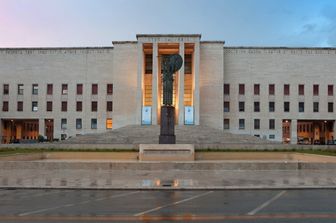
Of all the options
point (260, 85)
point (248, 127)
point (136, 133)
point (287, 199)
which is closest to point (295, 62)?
point (260, 85)

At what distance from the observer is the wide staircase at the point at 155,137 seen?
47.6m

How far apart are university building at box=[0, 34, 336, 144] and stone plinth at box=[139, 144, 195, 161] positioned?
38.4m

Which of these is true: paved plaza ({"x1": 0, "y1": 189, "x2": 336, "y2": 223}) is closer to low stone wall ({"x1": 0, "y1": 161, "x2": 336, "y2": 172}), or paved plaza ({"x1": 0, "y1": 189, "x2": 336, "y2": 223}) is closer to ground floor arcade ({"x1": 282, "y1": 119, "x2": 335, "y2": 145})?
low stone wall ({"x1": 0, "y1": 161, "x2": 336, "y2": 172})

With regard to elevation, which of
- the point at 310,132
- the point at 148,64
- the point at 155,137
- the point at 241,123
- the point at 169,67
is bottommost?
the point at 155,137

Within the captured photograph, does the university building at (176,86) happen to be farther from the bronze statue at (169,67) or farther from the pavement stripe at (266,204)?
the pavement stripe at (266,204)

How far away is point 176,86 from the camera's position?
67562 mm

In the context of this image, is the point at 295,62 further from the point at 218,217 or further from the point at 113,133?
the point at 218,217

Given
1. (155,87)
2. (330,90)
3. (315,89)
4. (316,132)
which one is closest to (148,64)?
(155,87)

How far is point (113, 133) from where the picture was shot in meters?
54.1

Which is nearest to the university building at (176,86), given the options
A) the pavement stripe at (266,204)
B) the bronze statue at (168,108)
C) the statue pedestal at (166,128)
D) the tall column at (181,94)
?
the tall column at (181,94)

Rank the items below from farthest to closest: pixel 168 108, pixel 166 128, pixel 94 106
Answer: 1. pixel 94 106
2. pixel 168 108
3. pixel 166 128

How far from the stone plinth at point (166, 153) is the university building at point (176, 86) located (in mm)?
38382

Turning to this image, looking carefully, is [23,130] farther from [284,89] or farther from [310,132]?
[310,132]

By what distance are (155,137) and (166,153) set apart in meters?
21.6
